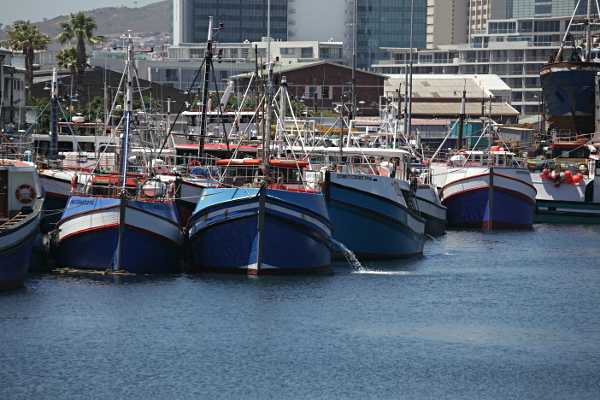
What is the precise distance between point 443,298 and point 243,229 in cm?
753

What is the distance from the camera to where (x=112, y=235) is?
36344 mm

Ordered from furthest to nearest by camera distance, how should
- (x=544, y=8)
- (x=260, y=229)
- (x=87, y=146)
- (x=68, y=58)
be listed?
1. (x=544, y=8)
2. (x=68, y=58)
3. (x=87, y=146)
4. (x=260, y=229)

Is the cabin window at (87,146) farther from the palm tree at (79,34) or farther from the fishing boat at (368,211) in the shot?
the palm tree at (79,34)

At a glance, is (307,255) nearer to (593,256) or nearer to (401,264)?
(401,264)

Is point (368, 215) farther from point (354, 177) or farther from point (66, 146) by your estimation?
point (66, 146)

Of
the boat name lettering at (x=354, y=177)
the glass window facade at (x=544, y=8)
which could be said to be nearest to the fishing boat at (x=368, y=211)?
the boat name lettering at (x=354, y=177)

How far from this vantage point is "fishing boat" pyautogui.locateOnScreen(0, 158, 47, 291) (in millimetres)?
32656

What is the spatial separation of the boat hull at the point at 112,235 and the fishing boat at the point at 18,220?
48.9 inches

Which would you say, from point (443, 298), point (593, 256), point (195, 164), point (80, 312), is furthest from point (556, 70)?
point (80, 312)

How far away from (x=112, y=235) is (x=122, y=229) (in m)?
0.51

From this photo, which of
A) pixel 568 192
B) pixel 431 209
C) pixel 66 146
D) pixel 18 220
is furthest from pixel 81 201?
pixel 568 192

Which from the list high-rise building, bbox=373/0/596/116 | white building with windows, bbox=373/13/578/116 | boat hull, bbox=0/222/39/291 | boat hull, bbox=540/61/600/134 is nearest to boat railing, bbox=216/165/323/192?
boat hull, bbox=0/222/39/291

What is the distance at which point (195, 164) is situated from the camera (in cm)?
4978

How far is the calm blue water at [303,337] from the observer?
26156mm
